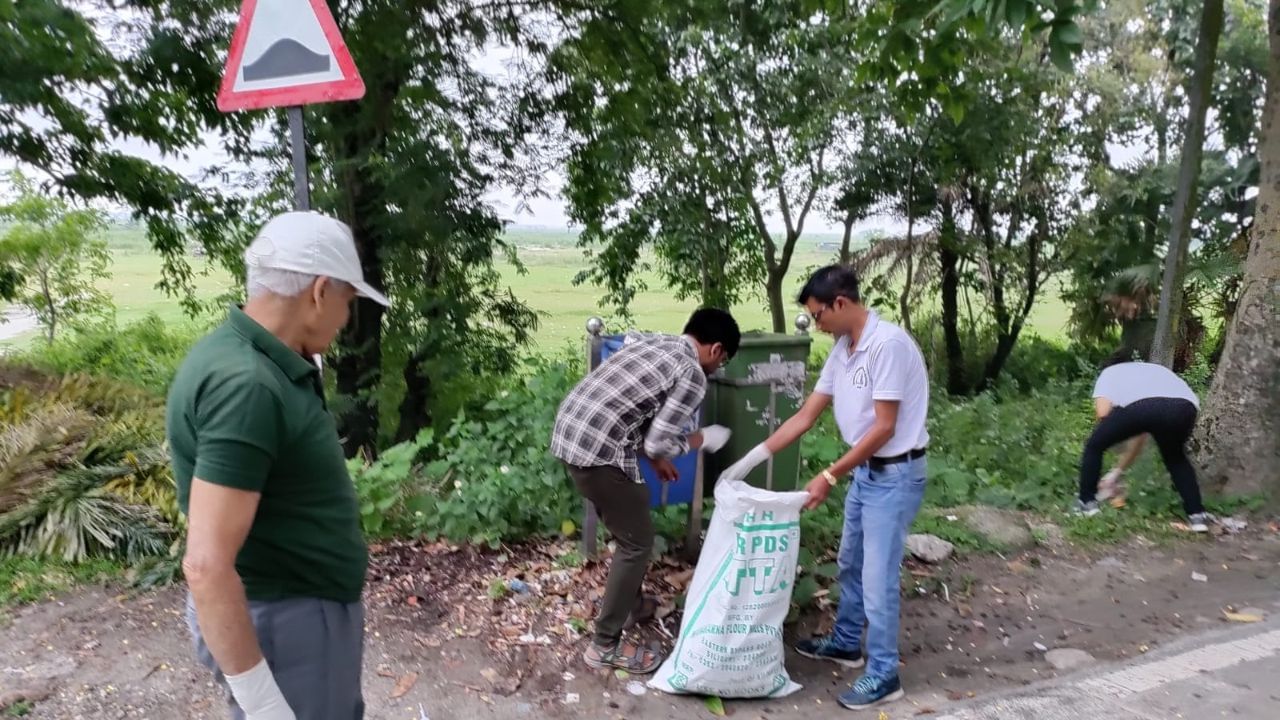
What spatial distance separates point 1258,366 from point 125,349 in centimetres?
1216

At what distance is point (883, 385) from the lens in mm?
3217

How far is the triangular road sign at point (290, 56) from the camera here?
294cm

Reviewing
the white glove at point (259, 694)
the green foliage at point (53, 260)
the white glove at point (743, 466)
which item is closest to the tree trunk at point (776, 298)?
the green foliage at point (53, 260)

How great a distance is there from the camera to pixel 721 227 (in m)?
11.0

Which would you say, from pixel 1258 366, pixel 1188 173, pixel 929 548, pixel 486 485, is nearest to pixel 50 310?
pixel 486 485

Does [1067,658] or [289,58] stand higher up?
[289,58]

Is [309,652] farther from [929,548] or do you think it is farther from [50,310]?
[50,310]

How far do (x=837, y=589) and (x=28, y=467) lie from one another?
4.19 meters

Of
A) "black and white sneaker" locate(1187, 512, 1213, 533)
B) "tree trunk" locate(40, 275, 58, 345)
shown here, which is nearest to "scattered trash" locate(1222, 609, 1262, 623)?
"black and white sneaker" locate(1187, 512, 1213, 533)

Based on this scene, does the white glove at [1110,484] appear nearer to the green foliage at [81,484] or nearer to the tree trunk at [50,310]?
the green foliage at [81,484]

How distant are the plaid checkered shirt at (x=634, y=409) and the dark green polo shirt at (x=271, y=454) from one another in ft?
4.76

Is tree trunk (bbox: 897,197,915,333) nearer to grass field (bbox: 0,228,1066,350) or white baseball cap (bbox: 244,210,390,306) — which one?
grass field (bbox: 0,228,1066,350)

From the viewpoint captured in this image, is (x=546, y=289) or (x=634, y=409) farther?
(x=546, y=289)

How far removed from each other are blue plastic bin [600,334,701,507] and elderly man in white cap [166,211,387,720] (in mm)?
2139
